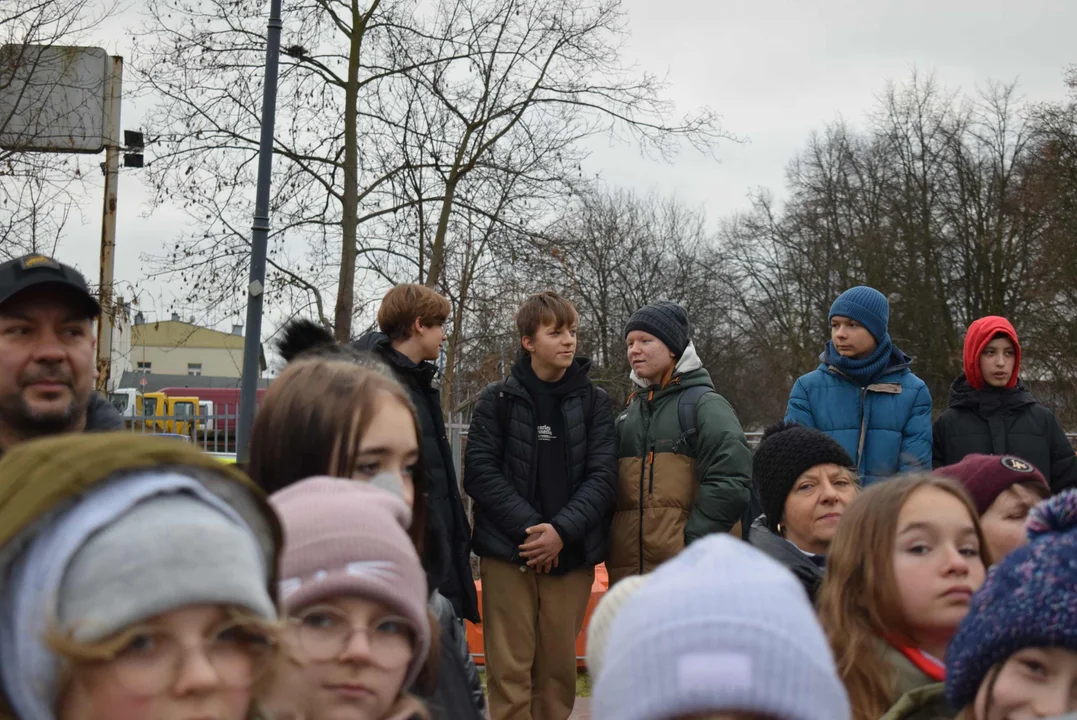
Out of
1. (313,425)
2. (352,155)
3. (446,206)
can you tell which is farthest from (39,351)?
(446,206)

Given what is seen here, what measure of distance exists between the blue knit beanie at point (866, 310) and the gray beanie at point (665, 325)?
709 millimetres

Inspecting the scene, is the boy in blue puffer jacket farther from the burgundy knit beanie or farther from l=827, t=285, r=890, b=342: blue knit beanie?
the burgundy knit beanie

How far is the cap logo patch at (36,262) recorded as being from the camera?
9.03 ft

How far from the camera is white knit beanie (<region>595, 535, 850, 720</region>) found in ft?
4.61

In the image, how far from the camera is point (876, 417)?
490cm

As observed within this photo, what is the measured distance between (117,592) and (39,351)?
5.56 ft

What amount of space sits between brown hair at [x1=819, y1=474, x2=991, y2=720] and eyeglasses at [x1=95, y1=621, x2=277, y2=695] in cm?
146

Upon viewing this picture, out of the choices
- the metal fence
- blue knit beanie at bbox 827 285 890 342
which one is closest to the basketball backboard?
the metal fence

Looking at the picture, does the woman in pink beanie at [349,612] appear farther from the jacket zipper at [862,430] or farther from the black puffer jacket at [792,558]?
the jacket zipper at [862,430]

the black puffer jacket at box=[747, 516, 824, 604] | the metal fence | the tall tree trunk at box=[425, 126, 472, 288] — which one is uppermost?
the tall tree trunk at box=[425, 126, 472, 288]

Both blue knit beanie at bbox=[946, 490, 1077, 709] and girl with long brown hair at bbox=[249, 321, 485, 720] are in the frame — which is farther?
girl with long brown hair at bbox=[249, 321, 485, 720]

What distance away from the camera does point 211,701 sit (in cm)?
130

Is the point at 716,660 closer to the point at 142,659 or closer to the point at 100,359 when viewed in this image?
the point at 142,659

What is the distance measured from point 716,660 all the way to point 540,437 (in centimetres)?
380
